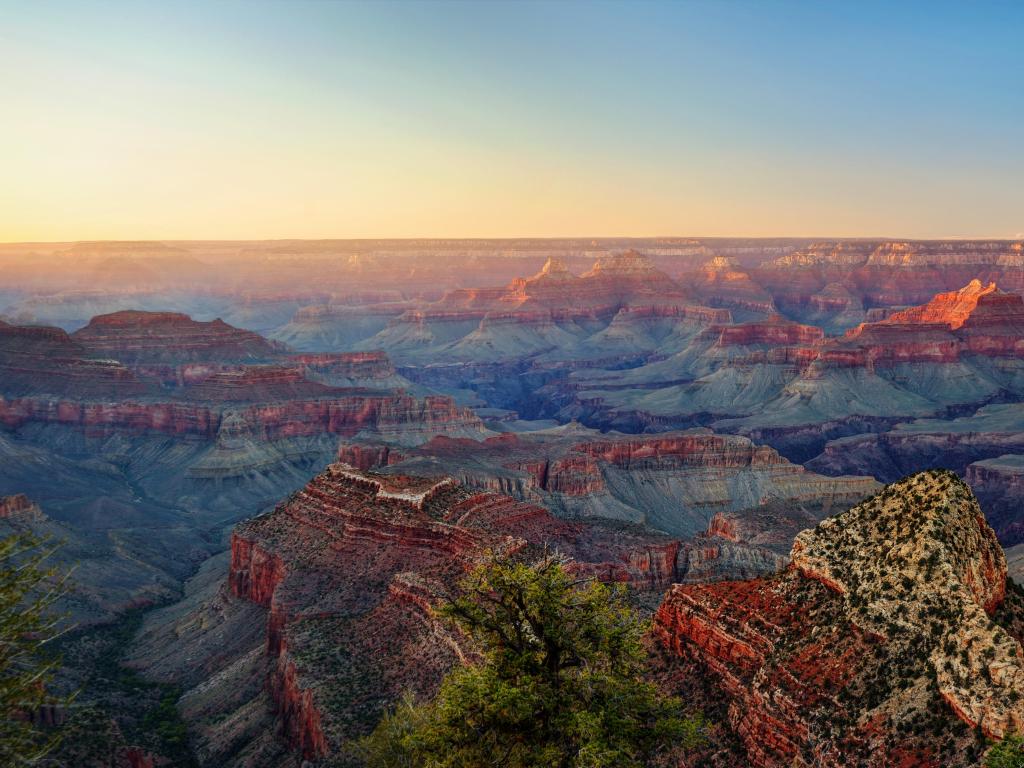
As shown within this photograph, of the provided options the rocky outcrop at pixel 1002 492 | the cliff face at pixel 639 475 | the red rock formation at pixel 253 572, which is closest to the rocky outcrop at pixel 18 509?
the red rock formation at pixel 253 572

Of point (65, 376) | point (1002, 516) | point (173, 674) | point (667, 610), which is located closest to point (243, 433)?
point (65, 376)

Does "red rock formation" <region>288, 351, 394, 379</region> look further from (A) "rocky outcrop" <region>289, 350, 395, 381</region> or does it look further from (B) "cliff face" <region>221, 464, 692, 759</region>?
(B) "cliff face" <region>221, 464, 692, 759</region>

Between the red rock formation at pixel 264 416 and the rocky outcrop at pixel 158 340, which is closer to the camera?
the red rock formation at pixel 264 416

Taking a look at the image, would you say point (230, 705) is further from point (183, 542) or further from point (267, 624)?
point (183, 542)

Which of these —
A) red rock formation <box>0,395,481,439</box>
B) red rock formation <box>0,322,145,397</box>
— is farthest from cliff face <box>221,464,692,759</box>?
red rock formation <box>0,322,145,397</box>

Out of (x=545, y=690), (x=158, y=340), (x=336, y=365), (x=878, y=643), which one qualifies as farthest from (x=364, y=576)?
(x=336, y=365)

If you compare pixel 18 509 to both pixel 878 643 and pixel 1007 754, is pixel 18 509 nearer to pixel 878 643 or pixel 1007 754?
pixel 878 643

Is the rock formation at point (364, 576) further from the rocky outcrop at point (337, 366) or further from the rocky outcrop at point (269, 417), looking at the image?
the rocky outcrop at point (337, 366)
